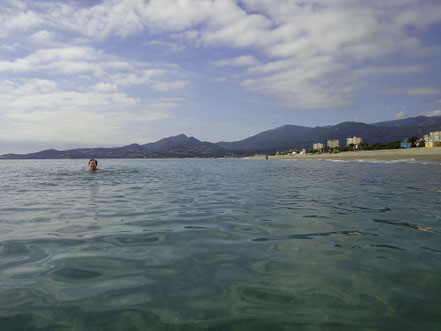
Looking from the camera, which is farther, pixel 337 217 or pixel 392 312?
pixel 337 217

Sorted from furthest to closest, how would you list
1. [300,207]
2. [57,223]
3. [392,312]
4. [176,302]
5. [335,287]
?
[300,207] < [57,223] < [335,287] < [176,302] < [392,312]

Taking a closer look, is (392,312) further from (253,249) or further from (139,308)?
(139,308)

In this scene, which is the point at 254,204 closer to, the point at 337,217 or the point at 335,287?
the point at 337,217

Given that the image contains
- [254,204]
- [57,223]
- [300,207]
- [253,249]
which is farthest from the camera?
[254,204]

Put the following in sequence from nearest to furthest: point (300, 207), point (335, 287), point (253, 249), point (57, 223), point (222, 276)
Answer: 1. point (335, 287)
2. point (222, 276)
3. point (253, 249)
4. point (57, 223)
5. point (300, 207)

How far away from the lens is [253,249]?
550 centimetres

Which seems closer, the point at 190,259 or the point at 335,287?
the point at 335,287

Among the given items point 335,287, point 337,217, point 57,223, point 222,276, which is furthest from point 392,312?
point 57,223

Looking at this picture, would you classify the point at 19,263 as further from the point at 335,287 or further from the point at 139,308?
the point at 335,287

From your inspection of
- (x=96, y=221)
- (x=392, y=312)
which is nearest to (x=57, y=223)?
(x=96, y=221)

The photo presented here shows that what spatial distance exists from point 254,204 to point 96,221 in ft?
20.1

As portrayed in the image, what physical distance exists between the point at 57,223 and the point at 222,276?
20.9ft

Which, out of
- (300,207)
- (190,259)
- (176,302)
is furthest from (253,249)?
(300,207)

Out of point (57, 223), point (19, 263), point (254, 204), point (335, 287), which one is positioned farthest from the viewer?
point (254, 204)
